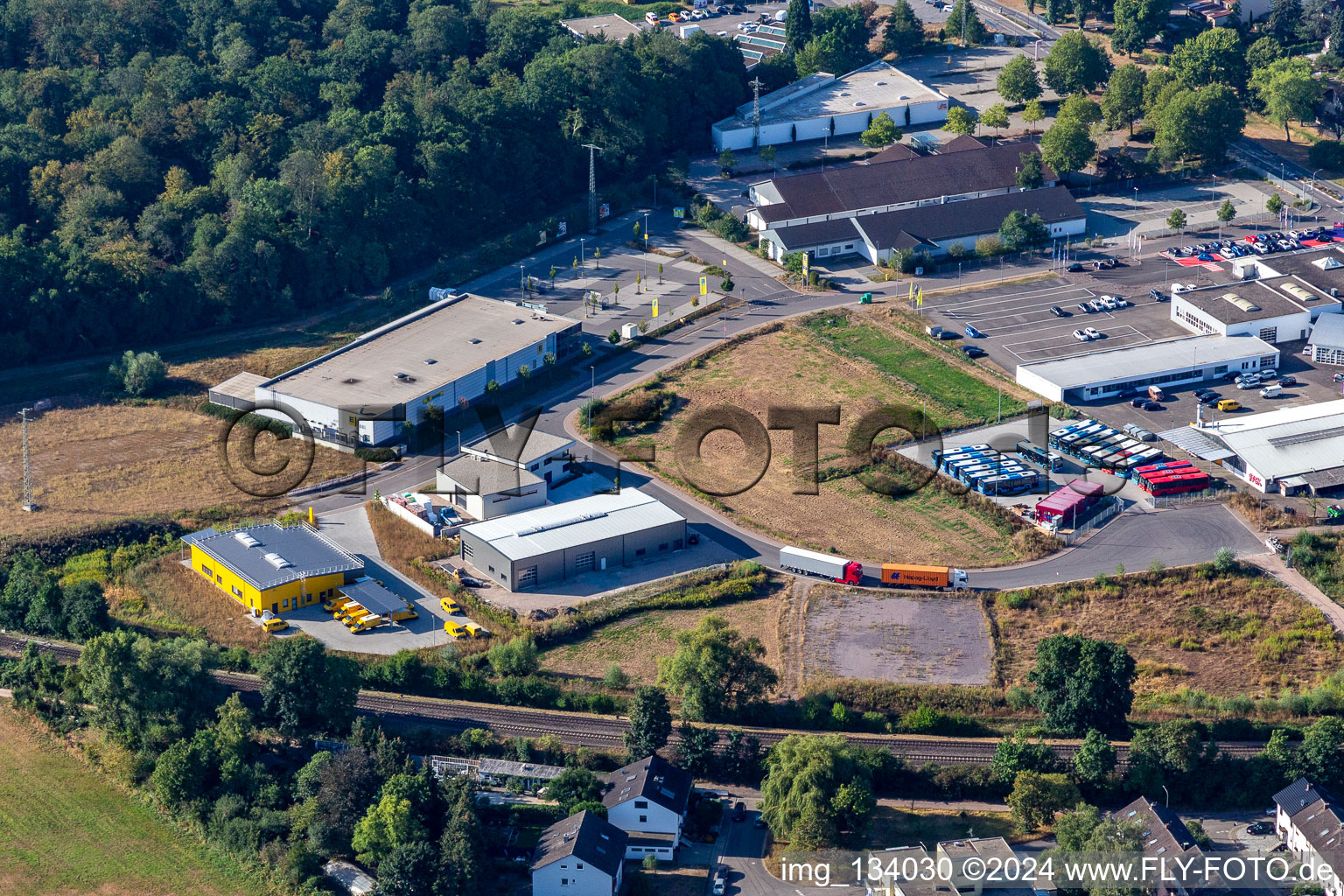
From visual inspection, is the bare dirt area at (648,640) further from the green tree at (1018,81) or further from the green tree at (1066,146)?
the green tree at (1018,81)

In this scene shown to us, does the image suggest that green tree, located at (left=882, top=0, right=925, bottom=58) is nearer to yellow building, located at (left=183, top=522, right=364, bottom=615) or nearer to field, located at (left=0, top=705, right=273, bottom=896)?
yellow building, located at (left=183, top=522, right=364, bottom=615)

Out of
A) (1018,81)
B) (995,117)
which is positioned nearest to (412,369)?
(995,117)

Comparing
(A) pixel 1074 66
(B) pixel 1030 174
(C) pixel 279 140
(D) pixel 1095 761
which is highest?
(A) pixel 1074 66

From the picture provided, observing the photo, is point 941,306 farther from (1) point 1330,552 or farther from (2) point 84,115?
(2) point 84,115

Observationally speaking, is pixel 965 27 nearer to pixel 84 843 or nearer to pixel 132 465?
pixel 132 465

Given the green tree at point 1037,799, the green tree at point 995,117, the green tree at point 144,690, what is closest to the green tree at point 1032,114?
the green tree at point 995,117
